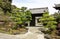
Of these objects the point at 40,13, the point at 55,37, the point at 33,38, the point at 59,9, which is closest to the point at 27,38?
the point at 33,38

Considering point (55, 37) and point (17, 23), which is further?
point (17, 23)

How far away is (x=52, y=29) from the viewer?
82.0 ft

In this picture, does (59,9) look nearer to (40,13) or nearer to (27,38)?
(40,13)

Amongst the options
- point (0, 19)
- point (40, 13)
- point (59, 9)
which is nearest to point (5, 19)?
point (0, 19)

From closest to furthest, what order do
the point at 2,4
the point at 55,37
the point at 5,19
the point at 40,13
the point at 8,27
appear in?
the point at 55,37
the point at 8,27
the point at 5,19
the point at 2,4
the point at 40,13

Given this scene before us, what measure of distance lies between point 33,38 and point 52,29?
5660 mm

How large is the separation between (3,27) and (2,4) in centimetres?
715

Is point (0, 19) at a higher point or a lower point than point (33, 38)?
higher

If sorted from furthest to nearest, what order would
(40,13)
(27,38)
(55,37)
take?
(40,13) → (55,37) → (27,38)

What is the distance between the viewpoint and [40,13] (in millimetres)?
38375

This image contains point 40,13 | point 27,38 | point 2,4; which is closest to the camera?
point 27,38

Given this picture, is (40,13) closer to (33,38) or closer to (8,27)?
(8,27)

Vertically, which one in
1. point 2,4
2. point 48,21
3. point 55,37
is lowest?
point 55,37

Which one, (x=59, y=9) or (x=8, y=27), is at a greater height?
(x=59, y=9)
